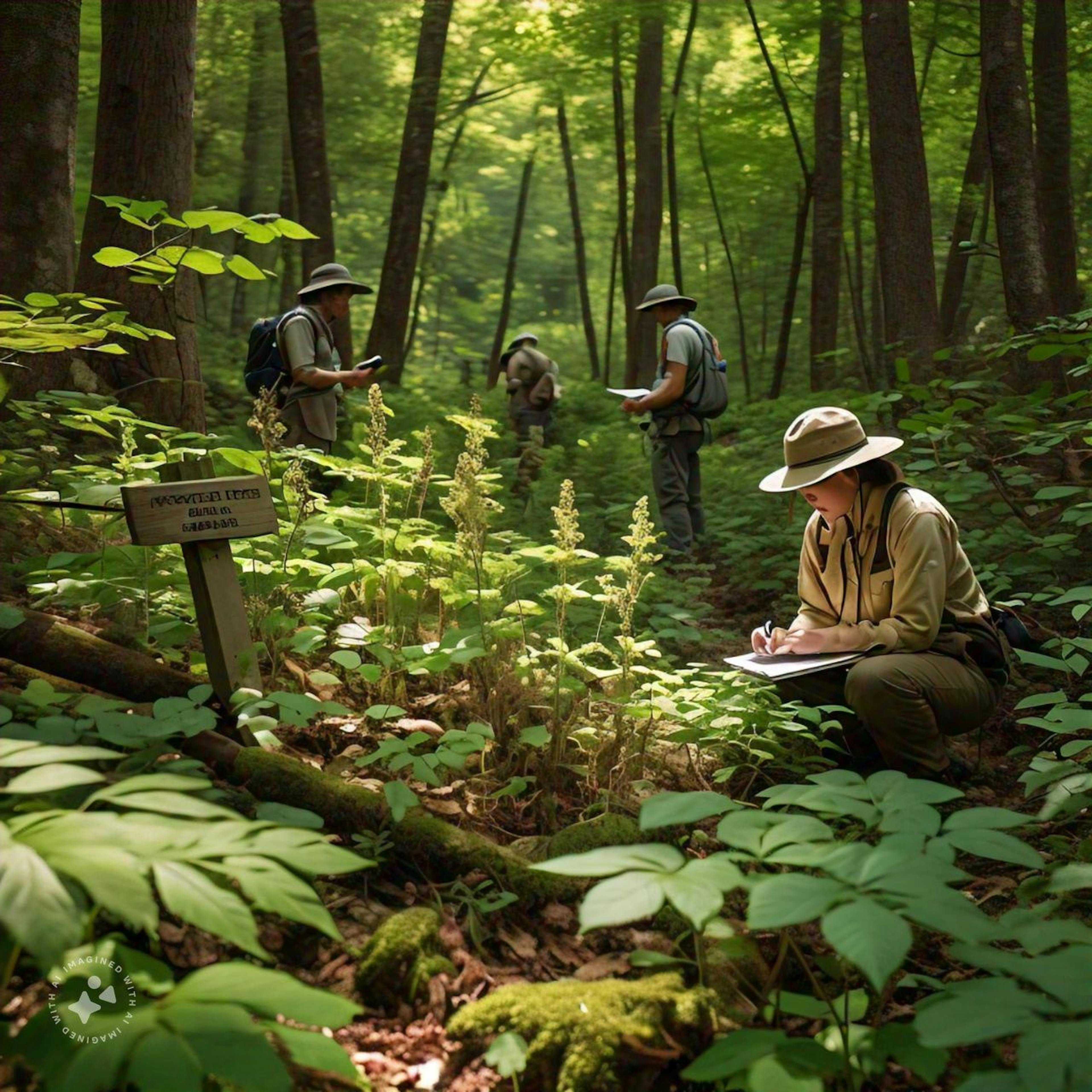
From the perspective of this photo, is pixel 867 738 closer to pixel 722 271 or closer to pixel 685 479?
pixel 685 479

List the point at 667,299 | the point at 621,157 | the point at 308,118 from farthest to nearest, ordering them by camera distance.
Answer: the point at 621,157 < the point at 308,118 < the point at 667,299

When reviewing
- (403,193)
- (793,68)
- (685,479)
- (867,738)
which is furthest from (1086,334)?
(793,68)

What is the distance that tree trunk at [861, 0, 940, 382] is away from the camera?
893cm

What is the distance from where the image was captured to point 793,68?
67.2 ft

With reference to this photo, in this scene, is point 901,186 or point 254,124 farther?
point 254,124

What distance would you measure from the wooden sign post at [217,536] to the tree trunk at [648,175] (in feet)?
39.5

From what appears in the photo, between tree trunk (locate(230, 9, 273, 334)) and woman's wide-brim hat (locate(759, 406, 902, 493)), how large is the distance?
566 inches

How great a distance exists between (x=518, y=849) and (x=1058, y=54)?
1006 centimetres

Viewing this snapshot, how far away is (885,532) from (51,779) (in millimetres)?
3150

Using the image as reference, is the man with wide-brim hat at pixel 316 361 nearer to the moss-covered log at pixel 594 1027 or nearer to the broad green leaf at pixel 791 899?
the moss-covered log at pixel 594 1027

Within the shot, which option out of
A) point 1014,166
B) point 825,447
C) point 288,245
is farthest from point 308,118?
point 825,447

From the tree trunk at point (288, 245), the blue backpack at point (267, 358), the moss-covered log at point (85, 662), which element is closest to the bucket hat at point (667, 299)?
the blue backpack at point (267, 358)

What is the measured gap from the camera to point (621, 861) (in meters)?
1.74

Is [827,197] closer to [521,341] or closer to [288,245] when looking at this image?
[521,341]
